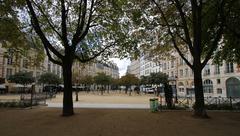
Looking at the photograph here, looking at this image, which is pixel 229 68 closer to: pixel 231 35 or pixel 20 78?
pixel 231 35

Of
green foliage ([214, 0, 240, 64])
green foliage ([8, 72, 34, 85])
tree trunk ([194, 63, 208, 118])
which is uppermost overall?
green foliage ([214, 0, 240, 64])

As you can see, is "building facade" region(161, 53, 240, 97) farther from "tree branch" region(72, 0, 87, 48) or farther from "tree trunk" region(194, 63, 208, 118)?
"tree branch" region(72, 0, 87, 48)

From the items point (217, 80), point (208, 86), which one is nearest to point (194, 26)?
point (217, 80)

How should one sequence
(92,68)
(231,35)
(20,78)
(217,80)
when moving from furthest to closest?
(92,68), (20,78), (217,80), (231,35)

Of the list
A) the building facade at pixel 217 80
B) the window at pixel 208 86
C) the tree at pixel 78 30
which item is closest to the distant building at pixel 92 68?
the tree at pixel 78 30

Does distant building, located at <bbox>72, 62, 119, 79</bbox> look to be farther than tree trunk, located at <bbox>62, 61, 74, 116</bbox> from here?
Yes

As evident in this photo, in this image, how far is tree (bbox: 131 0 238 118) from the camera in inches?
590

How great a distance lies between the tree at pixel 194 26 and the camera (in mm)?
14992

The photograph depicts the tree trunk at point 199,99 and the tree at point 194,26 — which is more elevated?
the tree at point 194,26

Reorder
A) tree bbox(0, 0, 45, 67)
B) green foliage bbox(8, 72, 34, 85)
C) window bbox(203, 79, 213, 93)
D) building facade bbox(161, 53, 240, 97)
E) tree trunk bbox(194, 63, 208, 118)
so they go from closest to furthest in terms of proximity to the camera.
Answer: tree trunk bbox(194, 63, 208, 118) → tree bbox(0, 0, 45, 67) → building facade bbox(161, 53, 240, 97) → window bbox(203, 79, 213, 93) → green foliage bbox(8, 72, 34, 85)

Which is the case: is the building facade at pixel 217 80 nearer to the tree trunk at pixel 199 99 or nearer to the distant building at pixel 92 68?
the distant building at pixel 92 68

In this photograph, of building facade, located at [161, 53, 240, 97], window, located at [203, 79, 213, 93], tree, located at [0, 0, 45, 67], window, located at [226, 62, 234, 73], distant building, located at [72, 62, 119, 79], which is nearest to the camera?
A: tree, located at [0, 0, 45, 67]

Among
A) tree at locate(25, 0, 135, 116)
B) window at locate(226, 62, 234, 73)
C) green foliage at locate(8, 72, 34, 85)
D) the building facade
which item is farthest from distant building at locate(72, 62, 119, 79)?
window at locate(226, 62, 234, 73)

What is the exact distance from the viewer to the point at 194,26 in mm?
15383
